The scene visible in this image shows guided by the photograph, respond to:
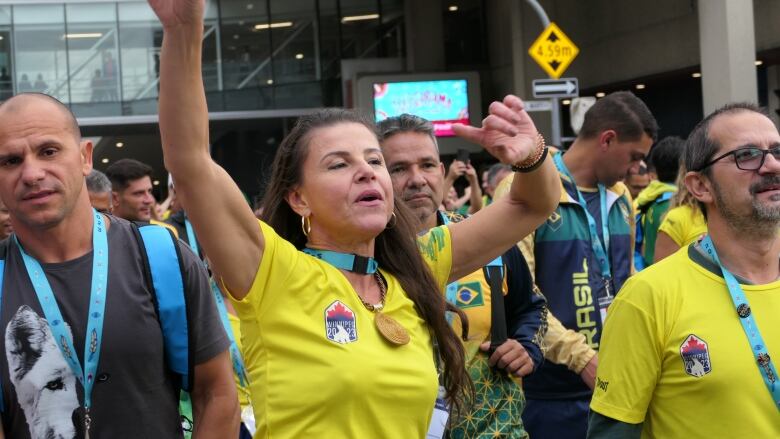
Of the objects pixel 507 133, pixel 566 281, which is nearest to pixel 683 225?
pixel 566 281

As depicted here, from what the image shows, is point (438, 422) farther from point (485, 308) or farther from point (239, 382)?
point (239, 382)

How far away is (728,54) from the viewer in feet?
61.9

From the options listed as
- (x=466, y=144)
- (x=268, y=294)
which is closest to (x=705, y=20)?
(x=466, y=144)

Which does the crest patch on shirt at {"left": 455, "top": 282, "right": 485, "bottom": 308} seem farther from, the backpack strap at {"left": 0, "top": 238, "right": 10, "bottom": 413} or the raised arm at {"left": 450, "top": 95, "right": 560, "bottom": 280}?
the backpack strap at {"left": 0, "top": 238, "right": 10, "bottom": 413}

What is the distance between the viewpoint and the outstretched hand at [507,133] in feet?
10.9

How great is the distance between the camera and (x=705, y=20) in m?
19.8

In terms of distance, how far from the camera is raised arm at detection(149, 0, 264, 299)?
2771mm

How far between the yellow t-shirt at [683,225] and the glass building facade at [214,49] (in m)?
28.1

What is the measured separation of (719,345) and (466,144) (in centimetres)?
2803

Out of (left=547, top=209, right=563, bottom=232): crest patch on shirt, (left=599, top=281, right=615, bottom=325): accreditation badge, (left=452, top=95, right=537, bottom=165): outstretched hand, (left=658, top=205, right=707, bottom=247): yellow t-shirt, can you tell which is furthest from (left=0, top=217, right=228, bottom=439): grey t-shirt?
(left=658, top=205, right=707, bottom=247): yellow t-shirt

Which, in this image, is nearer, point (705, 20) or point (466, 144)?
point (705, 20)

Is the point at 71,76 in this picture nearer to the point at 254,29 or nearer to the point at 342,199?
the point at 254,29

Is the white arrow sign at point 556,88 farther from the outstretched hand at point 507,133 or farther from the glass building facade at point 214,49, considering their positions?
the glass building facade at point 214,49

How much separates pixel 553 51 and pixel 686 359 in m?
13.5
